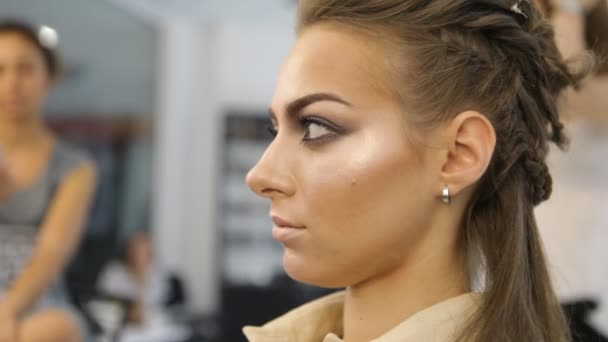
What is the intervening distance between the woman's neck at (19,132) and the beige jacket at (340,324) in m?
1.19

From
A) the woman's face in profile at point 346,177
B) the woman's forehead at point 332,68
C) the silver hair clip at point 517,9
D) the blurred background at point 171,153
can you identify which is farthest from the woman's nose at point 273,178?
the blurred background at point 171,153

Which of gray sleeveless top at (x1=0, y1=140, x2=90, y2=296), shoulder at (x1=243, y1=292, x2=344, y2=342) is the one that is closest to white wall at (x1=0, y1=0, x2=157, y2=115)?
gray sleeveless top at (x1=0, y1=140, x2=90, y2=296)

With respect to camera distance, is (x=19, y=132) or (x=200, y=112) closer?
(x=19, y=132)

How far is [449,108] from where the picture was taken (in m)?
1.14

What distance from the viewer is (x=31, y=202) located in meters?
2.09

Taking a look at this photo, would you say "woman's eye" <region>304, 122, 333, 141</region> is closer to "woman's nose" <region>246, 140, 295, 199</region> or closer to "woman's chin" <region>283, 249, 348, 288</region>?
"woman's nose" <region>246, 140, 295, 199</region>

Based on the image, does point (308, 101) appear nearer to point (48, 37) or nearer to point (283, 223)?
point (283, 223)

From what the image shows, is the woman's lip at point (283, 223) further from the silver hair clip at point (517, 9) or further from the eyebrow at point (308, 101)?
the silver hair clip at point (517, 9)

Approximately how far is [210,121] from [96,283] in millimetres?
1527

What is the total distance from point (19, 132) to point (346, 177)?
139 cm

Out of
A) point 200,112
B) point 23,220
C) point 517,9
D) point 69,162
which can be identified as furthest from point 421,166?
point 200,112

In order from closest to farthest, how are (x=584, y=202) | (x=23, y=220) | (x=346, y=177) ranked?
(x=346, y=177) < (x=584, y=202) < (x=23, y=220)

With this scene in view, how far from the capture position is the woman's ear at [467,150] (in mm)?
1129

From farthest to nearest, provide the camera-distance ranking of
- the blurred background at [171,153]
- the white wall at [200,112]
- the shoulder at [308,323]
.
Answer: the white wall at [200,112] < the blurred background at [171,153] < the shoulder at [308,323]
